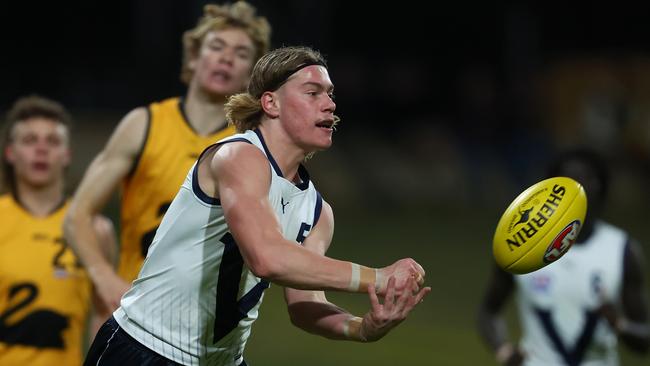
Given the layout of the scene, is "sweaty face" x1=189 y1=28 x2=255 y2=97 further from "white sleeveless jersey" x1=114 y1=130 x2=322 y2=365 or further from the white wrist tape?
the white wrist tape

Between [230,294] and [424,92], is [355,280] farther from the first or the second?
[424,92]

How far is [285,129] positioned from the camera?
158 inches

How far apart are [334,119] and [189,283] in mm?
792

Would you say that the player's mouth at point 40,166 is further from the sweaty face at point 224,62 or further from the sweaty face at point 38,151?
the sweaty face at point 224,62

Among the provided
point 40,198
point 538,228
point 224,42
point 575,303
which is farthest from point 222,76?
point 575,303

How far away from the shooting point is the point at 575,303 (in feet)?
19.3

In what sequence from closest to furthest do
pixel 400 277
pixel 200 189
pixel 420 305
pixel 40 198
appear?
1. pixel 400 277
2. pixel 200 189
3. pixel 40 198
4. pixel 420 305

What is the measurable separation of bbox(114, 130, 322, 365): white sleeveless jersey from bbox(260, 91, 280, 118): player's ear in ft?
0.29

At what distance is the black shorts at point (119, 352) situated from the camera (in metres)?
4.14

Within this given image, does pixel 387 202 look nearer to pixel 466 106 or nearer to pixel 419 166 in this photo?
pixel 419 166

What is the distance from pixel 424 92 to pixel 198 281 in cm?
2261

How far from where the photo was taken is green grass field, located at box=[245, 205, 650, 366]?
10.2 m

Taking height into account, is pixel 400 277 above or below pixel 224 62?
below

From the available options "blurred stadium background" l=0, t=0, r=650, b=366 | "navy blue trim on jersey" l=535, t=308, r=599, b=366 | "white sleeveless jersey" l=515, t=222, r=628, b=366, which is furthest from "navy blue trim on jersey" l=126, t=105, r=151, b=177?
"blurred stadium background" l=0, t=0, r=650, b=366
